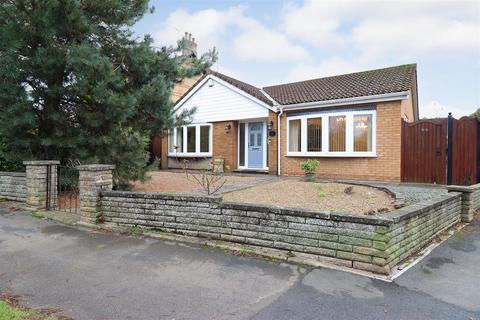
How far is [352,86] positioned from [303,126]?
8.04 ft

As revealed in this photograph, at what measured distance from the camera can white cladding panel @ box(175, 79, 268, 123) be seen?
14.3 metres

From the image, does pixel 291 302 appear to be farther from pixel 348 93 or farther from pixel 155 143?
pixel 155 143

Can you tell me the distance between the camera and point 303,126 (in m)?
12.9

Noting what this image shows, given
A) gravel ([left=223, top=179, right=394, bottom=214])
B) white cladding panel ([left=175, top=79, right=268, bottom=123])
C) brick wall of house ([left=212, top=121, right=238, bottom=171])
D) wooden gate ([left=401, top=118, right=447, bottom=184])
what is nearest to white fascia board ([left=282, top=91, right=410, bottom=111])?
wooden gate ([left=401, top=118, right=447, bottom=184])

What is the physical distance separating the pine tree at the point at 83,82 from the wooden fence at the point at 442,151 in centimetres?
708

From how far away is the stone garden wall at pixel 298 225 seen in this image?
3838 millimetres

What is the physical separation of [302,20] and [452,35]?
6.62 m

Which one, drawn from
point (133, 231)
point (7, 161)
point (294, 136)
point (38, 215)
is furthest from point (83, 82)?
point (294, 136)

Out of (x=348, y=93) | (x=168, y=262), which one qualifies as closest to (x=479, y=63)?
(x=348, y=93)

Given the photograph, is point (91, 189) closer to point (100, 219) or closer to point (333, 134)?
point (100, 219)

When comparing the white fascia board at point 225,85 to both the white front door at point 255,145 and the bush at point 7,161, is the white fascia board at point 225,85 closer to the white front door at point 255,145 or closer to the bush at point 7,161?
the white front door at point 255,145

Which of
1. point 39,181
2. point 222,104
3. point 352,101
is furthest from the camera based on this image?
point 222,104

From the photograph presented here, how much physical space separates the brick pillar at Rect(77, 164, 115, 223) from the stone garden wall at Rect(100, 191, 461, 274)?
14 centimetres

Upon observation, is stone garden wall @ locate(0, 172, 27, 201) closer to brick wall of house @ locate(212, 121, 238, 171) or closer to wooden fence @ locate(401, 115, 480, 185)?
brick wall of house @ locate(212, 121, 238, 171)
